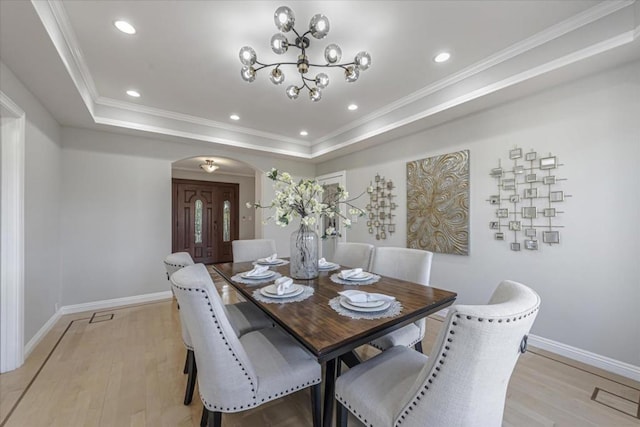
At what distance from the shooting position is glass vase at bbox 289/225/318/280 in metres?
1.96

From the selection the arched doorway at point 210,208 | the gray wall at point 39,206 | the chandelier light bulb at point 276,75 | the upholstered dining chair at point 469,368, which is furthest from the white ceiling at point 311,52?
the arched doorway at point 210,208

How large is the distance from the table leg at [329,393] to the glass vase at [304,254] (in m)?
0.77

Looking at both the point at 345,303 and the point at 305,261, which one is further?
the point at 305,261

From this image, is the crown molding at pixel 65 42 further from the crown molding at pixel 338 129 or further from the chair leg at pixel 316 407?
the chair leg at pixel 316 407

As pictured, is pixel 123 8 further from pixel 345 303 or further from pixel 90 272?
pixel 90 272

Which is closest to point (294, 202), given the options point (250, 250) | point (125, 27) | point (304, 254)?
point (304, 254)

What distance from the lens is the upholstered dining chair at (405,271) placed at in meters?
1.71

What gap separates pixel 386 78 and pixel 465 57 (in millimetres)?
730

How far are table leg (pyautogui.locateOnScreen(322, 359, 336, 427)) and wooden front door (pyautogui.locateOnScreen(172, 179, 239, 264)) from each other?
6423 millimetres

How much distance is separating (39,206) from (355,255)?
3263 millimetres

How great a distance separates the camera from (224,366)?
1.11 metres

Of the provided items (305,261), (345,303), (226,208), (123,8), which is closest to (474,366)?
(345,303)

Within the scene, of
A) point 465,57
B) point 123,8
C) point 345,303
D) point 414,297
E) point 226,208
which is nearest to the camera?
point 345,303

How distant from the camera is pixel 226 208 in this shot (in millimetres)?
7480
